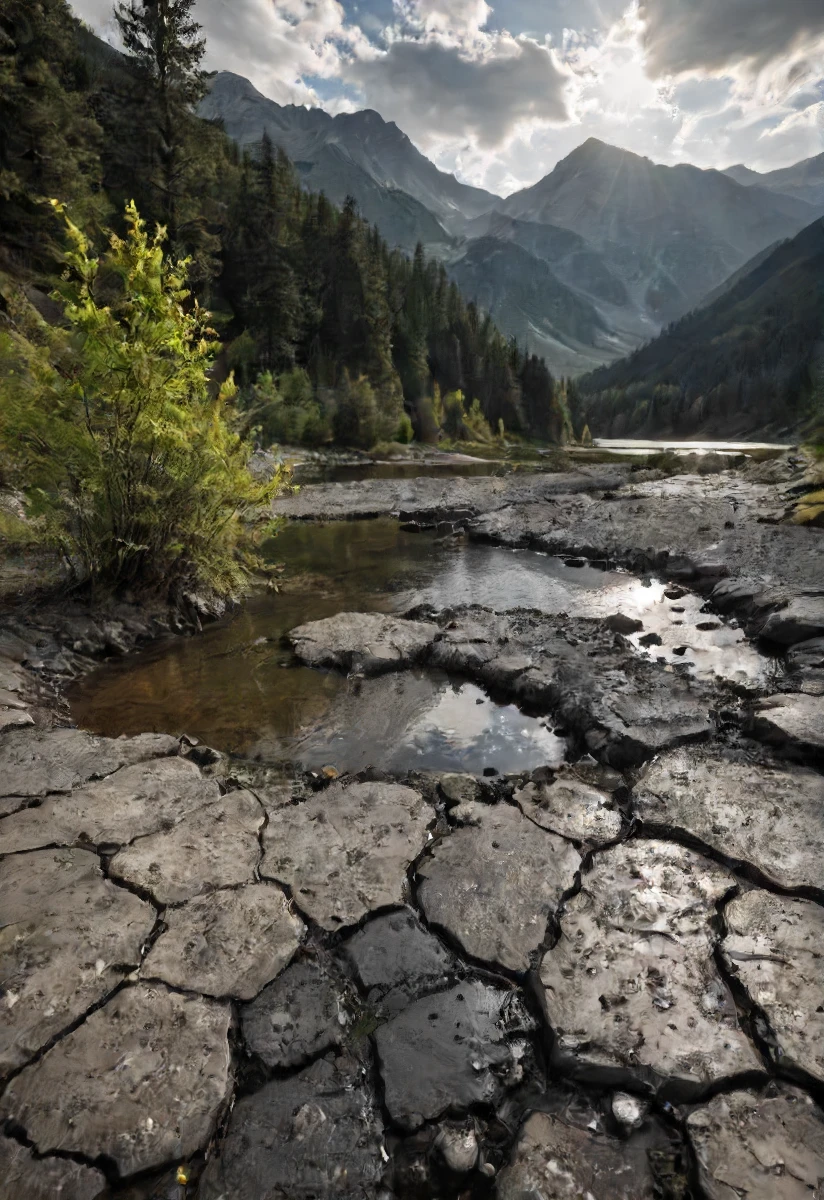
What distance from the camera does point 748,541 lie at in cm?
1018

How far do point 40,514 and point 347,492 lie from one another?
1304 cm

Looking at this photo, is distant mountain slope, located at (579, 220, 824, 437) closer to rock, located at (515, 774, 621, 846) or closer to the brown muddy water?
the brown muddy water

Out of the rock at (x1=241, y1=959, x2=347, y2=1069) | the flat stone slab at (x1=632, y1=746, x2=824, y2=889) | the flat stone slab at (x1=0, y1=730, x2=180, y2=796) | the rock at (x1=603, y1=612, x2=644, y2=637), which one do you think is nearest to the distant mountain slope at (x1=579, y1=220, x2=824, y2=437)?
the rock at (x1=603, y1=612, x2=644, y2=637)

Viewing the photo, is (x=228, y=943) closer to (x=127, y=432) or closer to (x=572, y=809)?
(x=572, y=809)

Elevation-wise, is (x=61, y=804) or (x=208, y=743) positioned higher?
(x=61, y=804)

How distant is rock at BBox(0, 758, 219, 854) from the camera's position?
122 inches

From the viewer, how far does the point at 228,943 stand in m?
2.48

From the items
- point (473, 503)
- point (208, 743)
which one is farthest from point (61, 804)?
point (473, 503)

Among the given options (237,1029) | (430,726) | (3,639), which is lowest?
(430,726)

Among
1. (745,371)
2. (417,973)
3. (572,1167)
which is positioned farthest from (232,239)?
(745,371)

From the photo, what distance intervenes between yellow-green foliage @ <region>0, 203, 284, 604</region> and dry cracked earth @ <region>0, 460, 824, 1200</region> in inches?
105

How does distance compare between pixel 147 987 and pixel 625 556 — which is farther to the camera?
pixel 625 556

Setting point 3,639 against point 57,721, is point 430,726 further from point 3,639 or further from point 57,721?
point 3,639

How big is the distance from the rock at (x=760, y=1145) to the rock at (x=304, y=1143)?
998 millimetres
